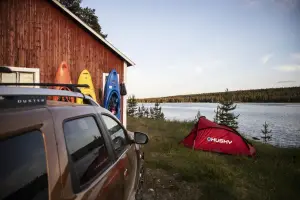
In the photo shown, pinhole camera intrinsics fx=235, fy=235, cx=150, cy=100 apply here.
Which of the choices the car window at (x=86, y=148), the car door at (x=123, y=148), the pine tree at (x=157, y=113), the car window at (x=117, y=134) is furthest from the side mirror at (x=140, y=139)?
the pine tree at (x=157, y=113)

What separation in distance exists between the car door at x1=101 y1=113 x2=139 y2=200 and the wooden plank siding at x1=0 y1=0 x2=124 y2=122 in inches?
265

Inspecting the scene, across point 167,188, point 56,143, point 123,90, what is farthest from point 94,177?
point 123,90

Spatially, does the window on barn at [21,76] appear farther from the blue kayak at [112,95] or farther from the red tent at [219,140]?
the red tent at [219,140]

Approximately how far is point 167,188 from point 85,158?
4.23 m

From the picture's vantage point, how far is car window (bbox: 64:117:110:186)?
1664mm

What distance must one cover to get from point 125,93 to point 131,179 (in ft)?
29.3

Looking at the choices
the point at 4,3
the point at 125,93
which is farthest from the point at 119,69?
the point at 4,3

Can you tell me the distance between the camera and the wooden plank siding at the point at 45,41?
8.15m

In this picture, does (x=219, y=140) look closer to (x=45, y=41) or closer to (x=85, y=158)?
(x=45, y=41)

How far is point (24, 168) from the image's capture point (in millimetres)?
1226

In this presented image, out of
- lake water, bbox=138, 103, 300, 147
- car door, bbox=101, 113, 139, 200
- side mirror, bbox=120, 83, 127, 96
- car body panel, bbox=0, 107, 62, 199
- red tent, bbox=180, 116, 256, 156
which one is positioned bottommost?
lake water, bbox=138, 103, 300, 147

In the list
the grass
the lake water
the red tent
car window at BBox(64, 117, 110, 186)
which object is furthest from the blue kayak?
the lake water

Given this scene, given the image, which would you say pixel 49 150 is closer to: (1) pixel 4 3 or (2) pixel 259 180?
(2) pixel 259 180

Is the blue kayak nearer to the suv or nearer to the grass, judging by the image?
the grass
